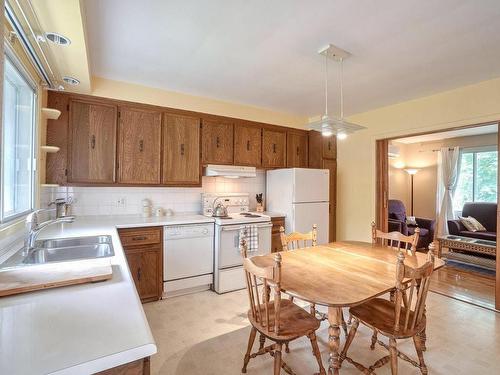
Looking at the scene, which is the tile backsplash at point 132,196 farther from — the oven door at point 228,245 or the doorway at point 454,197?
the doorway at point 454,197

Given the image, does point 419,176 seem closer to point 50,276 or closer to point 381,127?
point 381,127

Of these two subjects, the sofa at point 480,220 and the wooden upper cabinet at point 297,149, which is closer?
the wooden upper cabinet at point 297,149

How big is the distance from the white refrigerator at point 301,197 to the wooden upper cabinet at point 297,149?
37 cm

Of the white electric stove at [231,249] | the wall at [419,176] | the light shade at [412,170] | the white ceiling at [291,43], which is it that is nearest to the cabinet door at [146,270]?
the white electric stove at [231,249]

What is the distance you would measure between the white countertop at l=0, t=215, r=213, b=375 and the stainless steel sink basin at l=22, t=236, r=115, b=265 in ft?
2.27

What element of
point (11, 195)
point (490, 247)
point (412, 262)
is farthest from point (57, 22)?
point (490, 247)

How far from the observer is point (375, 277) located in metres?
1.68

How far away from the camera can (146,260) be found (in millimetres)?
2818

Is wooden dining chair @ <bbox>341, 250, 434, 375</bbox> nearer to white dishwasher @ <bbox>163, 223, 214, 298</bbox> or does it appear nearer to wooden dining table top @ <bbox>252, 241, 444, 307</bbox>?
wooden dining table top @ <bbox>252, 241, 444, 307</bbox>

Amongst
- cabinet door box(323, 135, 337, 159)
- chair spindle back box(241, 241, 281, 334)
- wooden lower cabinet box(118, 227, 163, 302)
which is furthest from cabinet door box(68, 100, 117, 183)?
cabinet door box(323, 135, 337, 159)

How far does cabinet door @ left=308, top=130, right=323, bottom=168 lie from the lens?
4277 mm

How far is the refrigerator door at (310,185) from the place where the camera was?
373 centimetres

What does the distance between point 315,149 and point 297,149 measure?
31cm

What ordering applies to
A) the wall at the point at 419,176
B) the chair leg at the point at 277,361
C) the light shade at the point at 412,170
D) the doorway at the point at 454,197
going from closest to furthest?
the chair leg at the point at 277,361 → the doorway at the point at 454,197 → the wall at the point at 419,176 → the light shade at the point at 412,170
